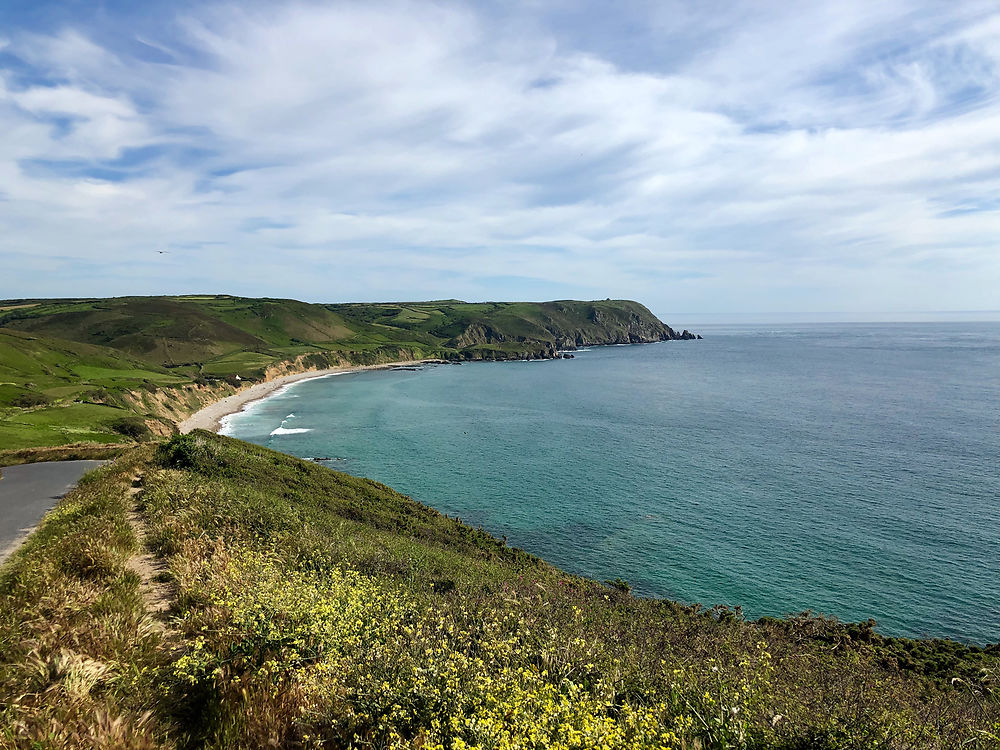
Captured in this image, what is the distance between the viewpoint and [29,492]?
25.8 m

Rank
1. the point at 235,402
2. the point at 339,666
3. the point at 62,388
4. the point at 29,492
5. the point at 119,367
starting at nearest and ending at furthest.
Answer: the point at 339,666 → the point at 29,492 → the point at 62,388 → the point at 119,367 → the point at 235,402

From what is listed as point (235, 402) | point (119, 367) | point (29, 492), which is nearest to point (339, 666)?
point (29, 492)

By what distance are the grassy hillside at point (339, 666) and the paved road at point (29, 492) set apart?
10.5ft

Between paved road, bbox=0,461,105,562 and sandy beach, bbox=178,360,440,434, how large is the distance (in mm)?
29380

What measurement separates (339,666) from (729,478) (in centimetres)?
5802

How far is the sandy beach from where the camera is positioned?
90.6 m

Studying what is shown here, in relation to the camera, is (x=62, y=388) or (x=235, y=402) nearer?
(x=62, y=388)

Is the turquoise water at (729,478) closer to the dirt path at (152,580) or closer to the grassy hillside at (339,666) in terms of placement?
the grassy hillside at (339,666)

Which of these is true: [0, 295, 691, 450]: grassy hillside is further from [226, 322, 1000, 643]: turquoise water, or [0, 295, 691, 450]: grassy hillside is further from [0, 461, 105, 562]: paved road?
[0, 461, 105, 562]: paved road

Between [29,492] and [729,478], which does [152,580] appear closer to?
[29,492]

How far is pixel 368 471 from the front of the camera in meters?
63.2

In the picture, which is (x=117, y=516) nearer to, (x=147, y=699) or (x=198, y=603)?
(x=198, y=603)

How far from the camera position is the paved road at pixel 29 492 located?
19.5 meters

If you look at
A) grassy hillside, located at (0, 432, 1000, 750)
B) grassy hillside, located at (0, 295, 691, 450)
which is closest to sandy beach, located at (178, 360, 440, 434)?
grassy hillside, located at (0, 295, 691, 450)
